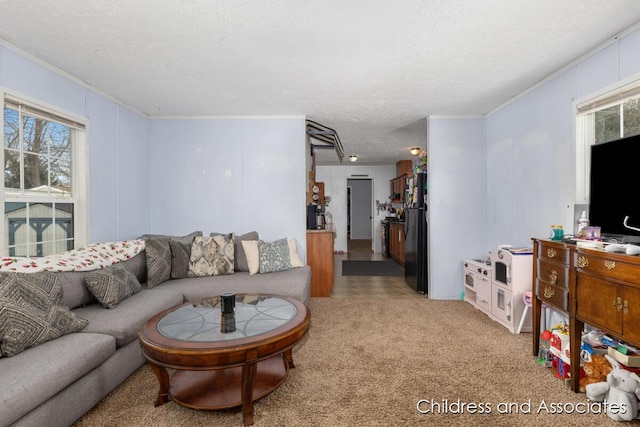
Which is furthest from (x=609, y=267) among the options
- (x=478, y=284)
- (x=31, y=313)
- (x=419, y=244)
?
(x=31, y=313)

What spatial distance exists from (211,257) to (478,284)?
3.28 m

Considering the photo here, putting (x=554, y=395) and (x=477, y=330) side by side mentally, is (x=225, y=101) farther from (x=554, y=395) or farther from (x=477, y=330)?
(x=554, y=395)

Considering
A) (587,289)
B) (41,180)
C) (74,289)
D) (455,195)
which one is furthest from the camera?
(455,195)

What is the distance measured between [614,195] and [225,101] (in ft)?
12.5

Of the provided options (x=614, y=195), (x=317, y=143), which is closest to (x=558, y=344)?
(x=614, y=195)

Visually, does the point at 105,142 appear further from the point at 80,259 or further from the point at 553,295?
the point at 553,295

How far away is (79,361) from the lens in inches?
70.0

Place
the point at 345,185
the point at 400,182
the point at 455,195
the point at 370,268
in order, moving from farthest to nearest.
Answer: the point at 345,185, the point at 400,182, the point at 370,268, the point at 455,195

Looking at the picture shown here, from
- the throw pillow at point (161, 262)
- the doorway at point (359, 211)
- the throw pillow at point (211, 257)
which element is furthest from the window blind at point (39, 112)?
the doorway at point (359, 211)

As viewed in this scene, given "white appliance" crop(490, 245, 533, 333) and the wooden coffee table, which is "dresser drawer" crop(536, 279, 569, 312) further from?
the wooden coffee table

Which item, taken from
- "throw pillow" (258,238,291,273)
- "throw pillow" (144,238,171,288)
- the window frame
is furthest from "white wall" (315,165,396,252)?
the window frame

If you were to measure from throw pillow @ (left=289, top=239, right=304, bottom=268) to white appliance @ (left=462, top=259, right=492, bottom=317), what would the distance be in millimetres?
2222

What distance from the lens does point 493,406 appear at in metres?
1.98

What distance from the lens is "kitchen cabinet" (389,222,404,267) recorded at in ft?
23.3
